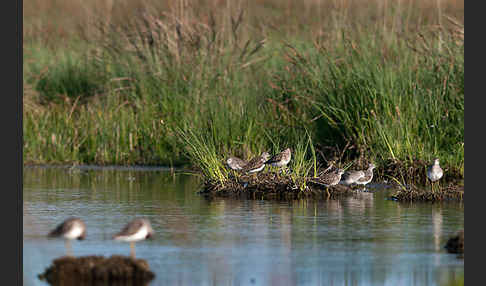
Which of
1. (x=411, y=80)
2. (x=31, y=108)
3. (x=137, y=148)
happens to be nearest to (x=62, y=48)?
(x=31, y=108)

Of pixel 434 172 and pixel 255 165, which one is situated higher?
Answer: pixel 255 165

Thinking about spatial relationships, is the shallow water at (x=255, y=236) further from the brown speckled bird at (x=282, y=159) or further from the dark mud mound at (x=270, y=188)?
the brown speckled bird at (x=282, y=159)

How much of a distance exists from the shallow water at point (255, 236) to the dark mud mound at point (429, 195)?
0.29 metres

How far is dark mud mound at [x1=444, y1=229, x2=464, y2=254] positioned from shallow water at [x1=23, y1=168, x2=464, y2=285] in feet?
0.39

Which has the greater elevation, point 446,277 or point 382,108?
point 382,108

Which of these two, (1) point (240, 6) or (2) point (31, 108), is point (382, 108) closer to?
(1) point (240, 6)

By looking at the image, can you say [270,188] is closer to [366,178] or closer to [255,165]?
[255,165]

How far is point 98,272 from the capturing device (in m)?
9.91

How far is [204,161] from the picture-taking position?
1648 centimetres

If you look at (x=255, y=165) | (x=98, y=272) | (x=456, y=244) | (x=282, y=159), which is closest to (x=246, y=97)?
(x=255, y=165)

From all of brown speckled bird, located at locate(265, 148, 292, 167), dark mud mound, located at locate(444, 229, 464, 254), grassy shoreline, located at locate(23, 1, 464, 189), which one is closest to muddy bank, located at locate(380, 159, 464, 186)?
grassy shoreline, located at locate(23, 1, 464, 189)

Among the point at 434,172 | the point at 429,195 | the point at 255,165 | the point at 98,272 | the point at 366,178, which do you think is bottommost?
the point at 98,272

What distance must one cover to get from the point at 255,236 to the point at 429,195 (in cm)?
410

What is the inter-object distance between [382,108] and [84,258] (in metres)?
9.17
